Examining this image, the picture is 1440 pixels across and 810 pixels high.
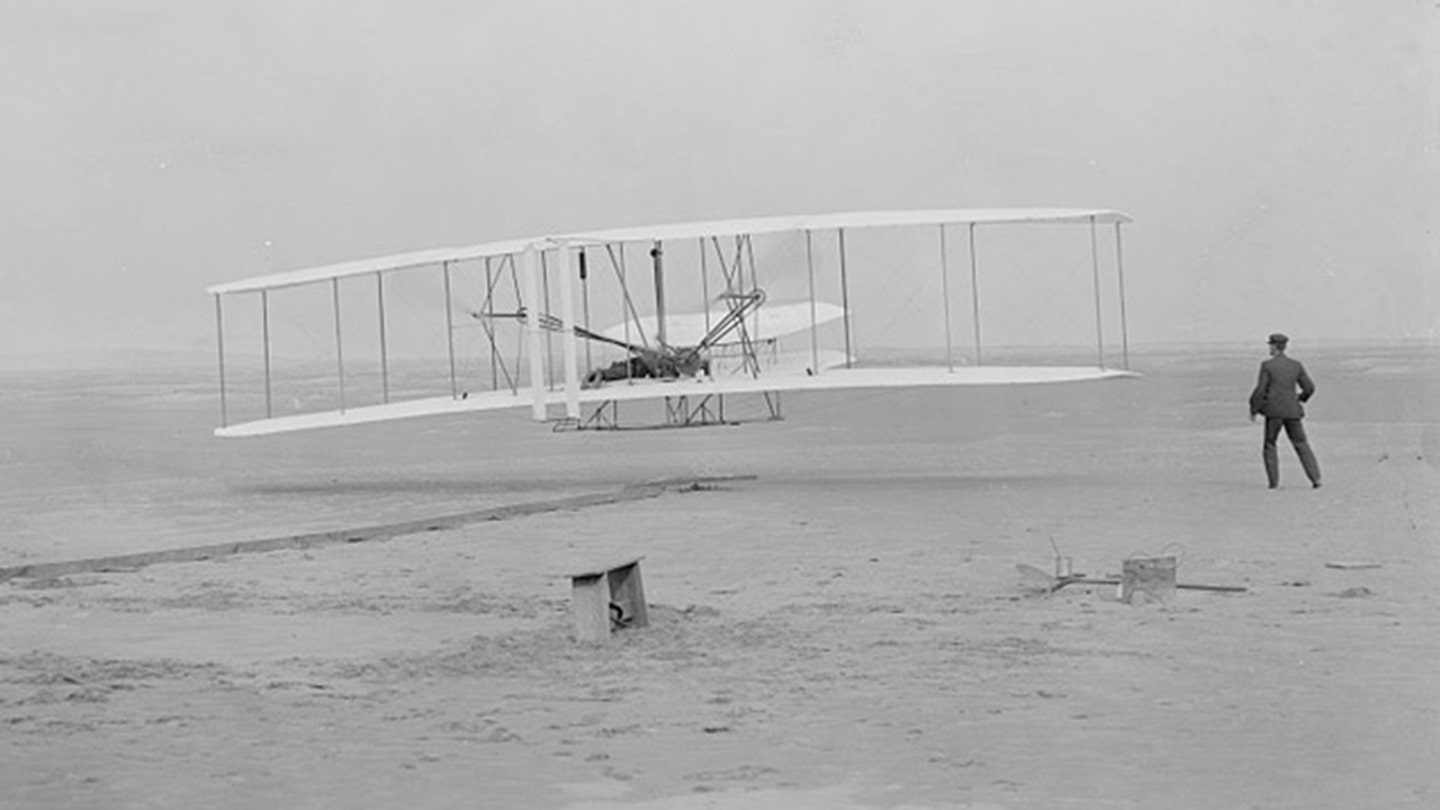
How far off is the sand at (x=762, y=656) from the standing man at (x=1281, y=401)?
16.3 inches

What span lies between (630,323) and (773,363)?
2.29m

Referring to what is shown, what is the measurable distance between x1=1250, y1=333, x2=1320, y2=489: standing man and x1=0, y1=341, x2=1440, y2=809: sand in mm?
414

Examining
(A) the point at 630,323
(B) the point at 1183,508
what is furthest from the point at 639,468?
(B) the point at 1183,508

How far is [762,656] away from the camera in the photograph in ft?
33.5

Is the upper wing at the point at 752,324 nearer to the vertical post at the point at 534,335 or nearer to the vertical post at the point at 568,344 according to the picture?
the vertical post at the point at 568,344

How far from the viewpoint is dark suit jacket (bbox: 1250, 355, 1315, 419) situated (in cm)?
1920

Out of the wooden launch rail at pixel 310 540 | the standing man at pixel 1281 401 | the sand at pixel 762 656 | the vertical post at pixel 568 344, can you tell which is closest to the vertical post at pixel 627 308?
the vertical post at pixel 568 344

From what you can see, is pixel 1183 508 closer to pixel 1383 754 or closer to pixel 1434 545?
pixel 1434 545

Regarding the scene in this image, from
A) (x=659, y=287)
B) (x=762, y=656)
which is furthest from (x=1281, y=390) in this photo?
(x=762, y=656)

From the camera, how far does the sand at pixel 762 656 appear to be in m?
7.55

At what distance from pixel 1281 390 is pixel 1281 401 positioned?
0.36 feet

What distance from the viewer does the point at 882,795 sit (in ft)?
23.7

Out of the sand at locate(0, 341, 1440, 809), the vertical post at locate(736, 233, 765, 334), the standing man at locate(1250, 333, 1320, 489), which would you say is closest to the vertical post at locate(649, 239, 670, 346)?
the vertical post at locate(736, 233, 765, 334)

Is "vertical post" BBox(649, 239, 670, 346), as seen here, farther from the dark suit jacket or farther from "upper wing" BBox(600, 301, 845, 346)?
the dark suit jacket
